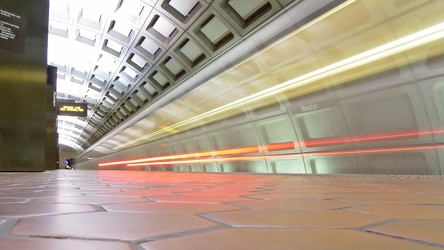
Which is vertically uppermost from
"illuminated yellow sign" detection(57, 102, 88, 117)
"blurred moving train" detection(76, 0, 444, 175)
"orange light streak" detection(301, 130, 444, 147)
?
"illuminated yellow sign" detection(57, 102, 88, 117)

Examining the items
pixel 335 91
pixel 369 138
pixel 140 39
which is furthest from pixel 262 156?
pixel 140 39

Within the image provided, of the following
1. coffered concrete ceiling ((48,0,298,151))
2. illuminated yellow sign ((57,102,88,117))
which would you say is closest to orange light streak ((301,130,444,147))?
coffered concrete ceiling ((48,0,298,151))

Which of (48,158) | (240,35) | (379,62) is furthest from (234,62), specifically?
(48,158)

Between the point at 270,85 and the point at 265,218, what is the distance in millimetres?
6719

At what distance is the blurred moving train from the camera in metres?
4.80

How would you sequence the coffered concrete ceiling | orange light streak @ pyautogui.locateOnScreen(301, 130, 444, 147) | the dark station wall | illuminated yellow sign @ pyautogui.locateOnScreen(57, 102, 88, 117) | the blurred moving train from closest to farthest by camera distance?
the blurred moving train, orange light streak @ pyautogui.locateOnScreen(301, 130, 444, 147), the dark station wall, the coffered concrete ceiling, illuminated yellow sign @ pyautogui.locateOnScreen(57, 102, 88, 117)

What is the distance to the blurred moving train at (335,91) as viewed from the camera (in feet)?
15.8

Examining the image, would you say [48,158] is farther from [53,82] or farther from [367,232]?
[367,232]

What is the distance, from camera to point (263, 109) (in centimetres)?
815

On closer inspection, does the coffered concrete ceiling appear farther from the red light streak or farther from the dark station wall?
the dark station wall

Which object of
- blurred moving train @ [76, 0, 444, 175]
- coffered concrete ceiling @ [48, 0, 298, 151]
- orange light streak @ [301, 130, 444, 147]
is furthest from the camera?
coffered concrete ceiling @ [48, 0, 298, 151]

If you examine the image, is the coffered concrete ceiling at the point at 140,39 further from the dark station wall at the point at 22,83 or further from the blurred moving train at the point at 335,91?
the dark station wall at the point at 22,83

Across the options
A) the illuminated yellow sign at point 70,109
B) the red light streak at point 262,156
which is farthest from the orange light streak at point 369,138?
the illuminated yellow sign at point 70,109

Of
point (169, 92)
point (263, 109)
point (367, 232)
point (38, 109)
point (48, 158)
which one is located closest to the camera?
point (367, 232)
